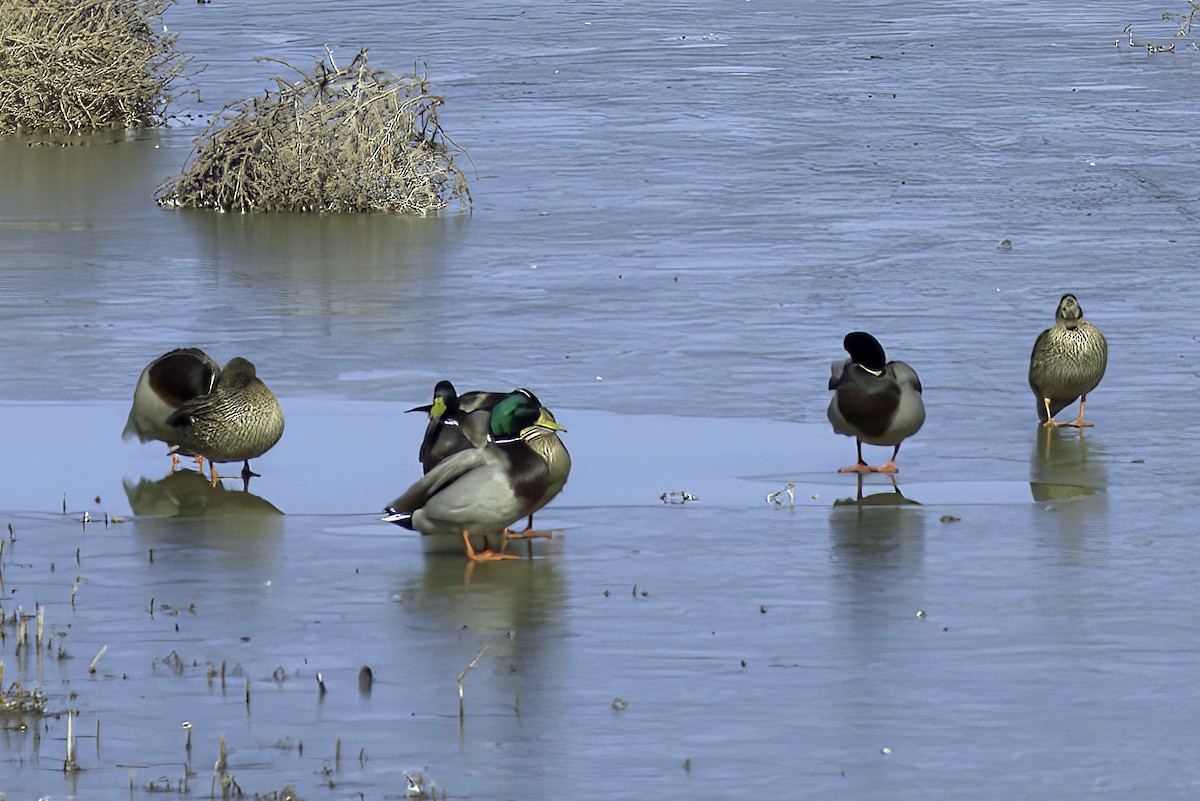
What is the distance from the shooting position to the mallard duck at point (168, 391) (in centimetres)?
909

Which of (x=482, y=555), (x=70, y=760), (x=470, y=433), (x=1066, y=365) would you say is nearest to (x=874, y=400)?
(x=1066, y=365)

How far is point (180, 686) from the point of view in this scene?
239 inches

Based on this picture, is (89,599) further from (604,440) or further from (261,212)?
(261,212)

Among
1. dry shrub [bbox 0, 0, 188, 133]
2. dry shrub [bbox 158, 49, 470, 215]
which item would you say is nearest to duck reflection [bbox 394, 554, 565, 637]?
dry shrub [bbox 158, 49, 470, 215]

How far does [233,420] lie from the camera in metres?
8.82

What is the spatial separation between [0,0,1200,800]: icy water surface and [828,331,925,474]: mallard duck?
8.0 inches

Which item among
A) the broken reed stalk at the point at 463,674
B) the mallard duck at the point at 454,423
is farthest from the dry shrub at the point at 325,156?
the broken reed stalk at the point at 463,674

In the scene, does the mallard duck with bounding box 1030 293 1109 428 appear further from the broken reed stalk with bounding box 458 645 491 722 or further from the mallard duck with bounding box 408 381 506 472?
the broken reed stalk with bounding box 458 645 491 722

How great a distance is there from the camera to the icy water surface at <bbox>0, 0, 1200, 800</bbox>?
5695mm

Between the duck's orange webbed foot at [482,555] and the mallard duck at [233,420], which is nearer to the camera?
the duck's orange webbed foot at [482,555]

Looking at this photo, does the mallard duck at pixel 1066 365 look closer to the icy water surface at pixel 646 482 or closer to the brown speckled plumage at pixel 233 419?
the icy water surface at pixel 646 482

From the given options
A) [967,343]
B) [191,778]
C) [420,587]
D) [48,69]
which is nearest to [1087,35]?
[48,69]

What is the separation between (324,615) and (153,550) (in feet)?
3.48

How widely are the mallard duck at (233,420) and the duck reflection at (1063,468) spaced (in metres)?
3.17
